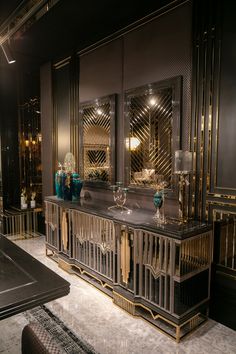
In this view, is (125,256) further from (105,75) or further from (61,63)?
(61,63)

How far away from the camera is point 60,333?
226 centimetres

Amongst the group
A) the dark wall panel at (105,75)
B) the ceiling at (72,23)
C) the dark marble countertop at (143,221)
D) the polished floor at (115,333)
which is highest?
the ceiling at (72,23)

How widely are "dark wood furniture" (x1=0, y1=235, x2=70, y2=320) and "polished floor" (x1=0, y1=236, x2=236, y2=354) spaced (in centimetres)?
85

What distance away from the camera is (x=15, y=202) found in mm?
5453

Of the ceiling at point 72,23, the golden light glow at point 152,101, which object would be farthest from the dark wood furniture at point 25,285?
the ceiling at point 72,23

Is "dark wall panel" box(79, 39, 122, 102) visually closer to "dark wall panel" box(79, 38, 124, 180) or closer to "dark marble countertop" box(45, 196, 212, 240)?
"dark wall panel" box(79, 38, 124, 180)

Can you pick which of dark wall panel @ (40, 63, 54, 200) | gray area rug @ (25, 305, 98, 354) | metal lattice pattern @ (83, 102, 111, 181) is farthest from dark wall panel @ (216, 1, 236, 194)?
dark wall panel @ (40, 63, 54, 200)

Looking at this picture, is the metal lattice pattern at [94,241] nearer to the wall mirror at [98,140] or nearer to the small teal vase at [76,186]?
the small teal vase at [76,186]

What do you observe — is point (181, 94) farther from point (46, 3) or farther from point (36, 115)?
point (36, 115)

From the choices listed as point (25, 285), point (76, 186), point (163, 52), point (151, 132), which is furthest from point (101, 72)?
point (25, 285)

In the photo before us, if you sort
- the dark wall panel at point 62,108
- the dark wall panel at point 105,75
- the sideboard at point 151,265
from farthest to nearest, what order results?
the dark wall panel at point 62,108
the dark wall panel at point 105,75
the sideboard at point 151,265

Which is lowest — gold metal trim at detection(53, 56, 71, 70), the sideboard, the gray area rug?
the gray area rug

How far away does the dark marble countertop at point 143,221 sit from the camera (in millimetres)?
2211

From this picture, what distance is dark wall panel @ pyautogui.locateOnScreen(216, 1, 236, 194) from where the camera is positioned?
2271mm
